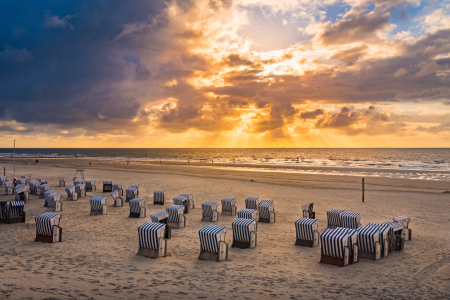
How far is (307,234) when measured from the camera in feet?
46.4

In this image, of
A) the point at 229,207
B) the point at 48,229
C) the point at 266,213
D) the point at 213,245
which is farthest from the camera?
the point at 229,207

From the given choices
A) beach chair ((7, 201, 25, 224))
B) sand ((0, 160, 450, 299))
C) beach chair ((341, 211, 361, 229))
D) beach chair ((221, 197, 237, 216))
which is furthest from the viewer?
beach chair ((221, 197, 237, 216))

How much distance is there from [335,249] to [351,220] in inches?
206

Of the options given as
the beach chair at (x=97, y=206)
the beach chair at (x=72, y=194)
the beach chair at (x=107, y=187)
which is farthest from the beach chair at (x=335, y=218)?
the beach chair at (x=107, y=187)

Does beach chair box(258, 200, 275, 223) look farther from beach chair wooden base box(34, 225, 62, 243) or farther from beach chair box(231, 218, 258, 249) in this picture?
beach chair wooden base box(34, 225, 62, 243)

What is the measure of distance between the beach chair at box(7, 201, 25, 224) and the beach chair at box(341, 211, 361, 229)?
58.7 feet

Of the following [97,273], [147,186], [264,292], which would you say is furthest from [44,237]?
[147,186]

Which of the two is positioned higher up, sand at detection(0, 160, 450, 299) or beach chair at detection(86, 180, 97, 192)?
beach chair at detection(86, 180, 97, 192)

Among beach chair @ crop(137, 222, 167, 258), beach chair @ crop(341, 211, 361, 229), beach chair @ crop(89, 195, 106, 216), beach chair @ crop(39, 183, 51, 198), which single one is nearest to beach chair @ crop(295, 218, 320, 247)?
beach chair @ crop(341, 211, 361, 229)

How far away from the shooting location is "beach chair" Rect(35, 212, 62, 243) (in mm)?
14008

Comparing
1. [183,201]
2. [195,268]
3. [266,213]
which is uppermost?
[183,201]

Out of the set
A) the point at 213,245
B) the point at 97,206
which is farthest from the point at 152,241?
the point at 97,206

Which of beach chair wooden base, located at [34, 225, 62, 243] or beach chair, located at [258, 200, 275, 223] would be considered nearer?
beach chair wooden base, located at [34, 225, 62, 243]

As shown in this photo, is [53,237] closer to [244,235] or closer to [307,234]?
[244,235]
